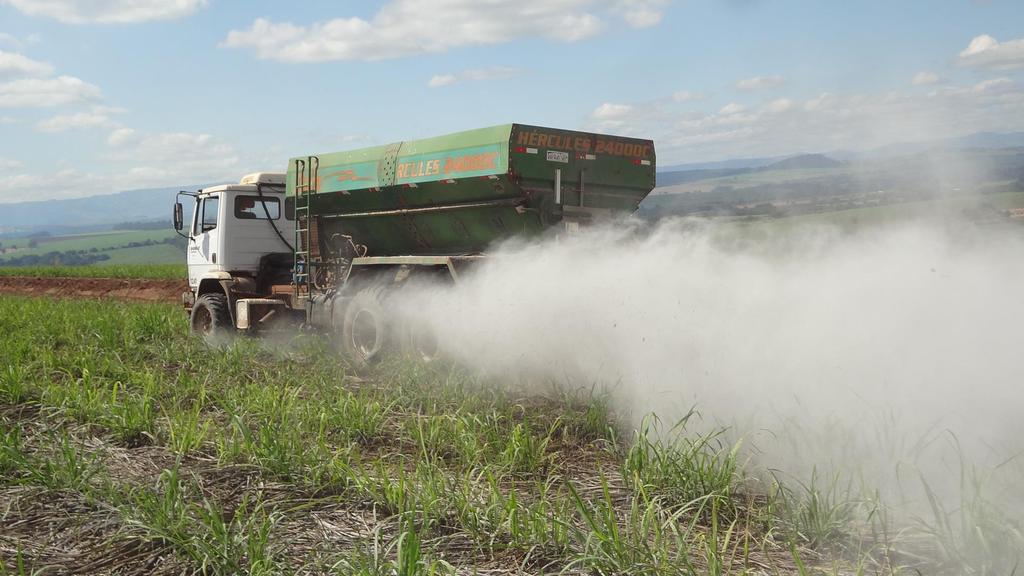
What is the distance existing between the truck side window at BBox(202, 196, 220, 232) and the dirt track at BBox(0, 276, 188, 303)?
41.3 ft

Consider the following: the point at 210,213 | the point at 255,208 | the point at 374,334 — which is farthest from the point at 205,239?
the point at 374,334

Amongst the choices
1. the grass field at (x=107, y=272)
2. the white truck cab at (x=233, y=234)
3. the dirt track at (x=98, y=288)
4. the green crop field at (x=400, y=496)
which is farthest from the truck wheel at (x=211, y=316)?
the grass field at (x=107, y=272)

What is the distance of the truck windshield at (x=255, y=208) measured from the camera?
41.9ft

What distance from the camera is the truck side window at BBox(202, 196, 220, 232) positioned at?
42.4 ft

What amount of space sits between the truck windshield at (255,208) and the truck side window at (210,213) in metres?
0.40

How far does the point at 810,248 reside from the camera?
652 centimetres

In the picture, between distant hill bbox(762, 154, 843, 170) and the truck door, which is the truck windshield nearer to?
the truck door

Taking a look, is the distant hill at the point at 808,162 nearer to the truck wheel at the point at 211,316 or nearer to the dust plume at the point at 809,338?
the dust plume at the point at 809,338

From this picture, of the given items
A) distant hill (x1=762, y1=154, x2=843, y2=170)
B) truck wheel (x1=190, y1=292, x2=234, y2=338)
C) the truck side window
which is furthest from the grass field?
distant hill (x1=762, y1=154, x2=843, y2=170)

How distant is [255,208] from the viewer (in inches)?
508

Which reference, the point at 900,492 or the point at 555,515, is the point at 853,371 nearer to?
the point at 900,492

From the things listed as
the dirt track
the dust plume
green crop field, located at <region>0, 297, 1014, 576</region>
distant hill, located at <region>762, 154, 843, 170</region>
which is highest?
distant hill, located at <region>762, 154, 843, 170</region>

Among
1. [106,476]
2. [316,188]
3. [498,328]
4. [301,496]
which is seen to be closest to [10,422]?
[106,476]

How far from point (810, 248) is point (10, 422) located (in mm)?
6817
